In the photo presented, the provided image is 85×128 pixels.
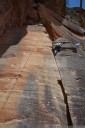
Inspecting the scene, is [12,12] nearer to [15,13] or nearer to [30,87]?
[15,13]

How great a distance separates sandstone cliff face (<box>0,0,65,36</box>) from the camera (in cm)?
1143

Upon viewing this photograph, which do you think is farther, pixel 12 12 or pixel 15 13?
pixel 15 13

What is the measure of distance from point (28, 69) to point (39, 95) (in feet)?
4.82

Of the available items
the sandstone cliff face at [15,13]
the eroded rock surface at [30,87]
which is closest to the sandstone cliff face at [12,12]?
the sandstone cliff face at [15,13]

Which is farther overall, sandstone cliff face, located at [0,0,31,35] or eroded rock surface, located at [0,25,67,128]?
sandstone cliff face, located at [0,0,31,35]

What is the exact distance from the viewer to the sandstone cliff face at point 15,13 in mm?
11427

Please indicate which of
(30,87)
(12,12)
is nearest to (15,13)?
(12,12)

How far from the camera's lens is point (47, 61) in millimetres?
8164

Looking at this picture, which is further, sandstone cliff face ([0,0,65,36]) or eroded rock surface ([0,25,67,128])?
sandstone cliff face ([0,0,65,36])

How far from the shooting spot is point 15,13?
1339cm

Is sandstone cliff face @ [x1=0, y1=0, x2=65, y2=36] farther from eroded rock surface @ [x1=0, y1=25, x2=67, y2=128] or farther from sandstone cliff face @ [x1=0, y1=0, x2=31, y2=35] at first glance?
eroded rock surface @ [x1=0, y1=25, x2=67, y2=128]

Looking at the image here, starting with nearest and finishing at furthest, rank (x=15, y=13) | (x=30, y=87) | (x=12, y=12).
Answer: (x=30, y=87) → (x=12, y=12) → (x=15, y=13)

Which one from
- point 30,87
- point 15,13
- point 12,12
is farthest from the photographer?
point 15,13

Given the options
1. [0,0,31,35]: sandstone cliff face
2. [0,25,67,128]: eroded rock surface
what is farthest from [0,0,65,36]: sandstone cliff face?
[0,25,67,128]: eroded rock surface
